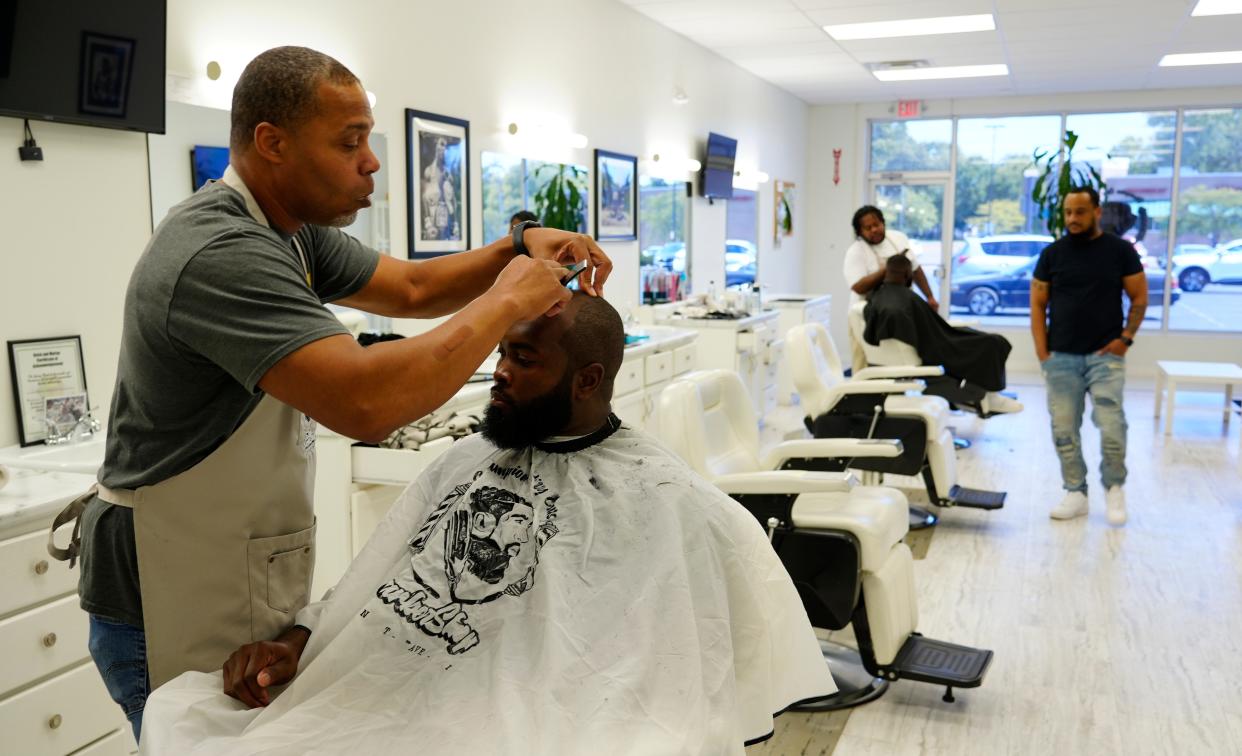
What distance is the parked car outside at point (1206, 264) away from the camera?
9.61 metres

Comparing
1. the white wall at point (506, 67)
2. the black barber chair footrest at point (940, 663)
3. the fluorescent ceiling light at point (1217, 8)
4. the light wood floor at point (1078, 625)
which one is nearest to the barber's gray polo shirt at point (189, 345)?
the light wood floor at point (1078, 625)

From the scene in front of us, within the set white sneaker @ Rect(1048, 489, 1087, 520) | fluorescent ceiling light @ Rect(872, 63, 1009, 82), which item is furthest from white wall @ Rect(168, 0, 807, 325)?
white sneaker @ Rect(1048, 489, 1087, 520)

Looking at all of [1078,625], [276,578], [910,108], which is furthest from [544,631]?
[910,108]

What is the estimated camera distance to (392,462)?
9.77 ft

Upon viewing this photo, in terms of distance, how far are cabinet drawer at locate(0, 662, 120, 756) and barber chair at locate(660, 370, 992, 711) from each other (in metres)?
1.51

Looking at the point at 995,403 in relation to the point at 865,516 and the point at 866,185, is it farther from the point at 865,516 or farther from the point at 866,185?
the point at 866,185

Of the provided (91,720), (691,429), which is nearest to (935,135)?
(691,429)

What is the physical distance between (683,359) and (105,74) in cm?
331

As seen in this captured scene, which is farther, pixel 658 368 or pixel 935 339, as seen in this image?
pixel 935 339

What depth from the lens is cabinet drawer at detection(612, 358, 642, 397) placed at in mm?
4562

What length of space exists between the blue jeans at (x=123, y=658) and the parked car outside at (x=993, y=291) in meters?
9.98

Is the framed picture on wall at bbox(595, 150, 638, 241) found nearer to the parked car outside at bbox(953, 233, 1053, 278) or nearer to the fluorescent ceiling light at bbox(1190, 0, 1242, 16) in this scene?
the fluorescent ceiling light at bbox(1190, 0, 1242, 16)

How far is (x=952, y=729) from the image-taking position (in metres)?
2.84

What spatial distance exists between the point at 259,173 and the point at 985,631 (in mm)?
2976
